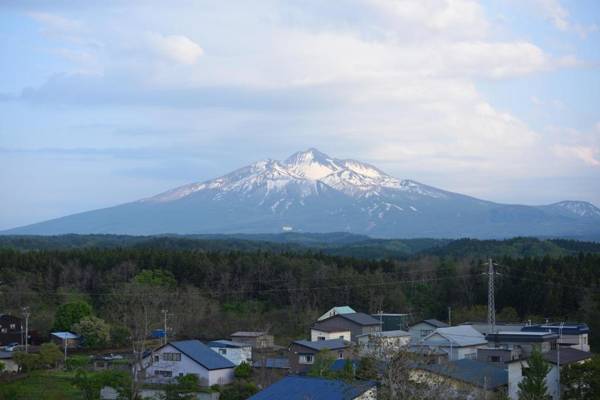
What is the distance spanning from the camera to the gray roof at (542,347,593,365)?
21.6m

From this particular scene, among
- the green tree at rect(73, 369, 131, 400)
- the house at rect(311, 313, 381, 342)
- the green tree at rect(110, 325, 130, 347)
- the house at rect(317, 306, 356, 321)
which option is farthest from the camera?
the house at rect(317, 306, 356, 321)

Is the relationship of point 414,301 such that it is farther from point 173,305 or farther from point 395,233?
point 395,233

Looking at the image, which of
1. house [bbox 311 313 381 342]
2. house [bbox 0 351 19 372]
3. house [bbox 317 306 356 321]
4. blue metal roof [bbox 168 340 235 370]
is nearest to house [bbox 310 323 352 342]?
house [bbox 311 313 381 342]

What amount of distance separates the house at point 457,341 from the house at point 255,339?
221 inches

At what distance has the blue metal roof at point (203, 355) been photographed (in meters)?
24.2

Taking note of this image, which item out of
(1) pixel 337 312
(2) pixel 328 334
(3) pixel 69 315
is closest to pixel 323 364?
(2) pixel 328 334

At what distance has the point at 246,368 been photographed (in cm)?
2466

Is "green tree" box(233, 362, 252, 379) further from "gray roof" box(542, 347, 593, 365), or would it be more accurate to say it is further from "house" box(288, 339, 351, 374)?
"gray roof" box(542, 347, 593, 365)

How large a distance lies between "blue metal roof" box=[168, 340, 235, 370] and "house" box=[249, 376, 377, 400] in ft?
26.1

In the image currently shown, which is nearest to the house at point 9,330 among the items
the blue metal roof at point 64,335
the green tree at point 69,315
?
the green tree at point 69,315

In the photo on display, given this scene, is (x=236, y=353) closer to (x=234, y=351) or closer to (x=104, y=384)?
(x=234, y=351)

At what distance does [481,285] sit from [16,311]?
2086 cm

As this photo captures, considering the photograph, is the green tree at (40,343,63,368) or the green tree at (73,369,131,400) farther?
the green tree at (40,343,63,368)

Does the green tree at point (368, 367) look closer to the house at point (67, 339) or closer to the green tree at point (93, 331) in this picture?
the green tree at point (93, 331)
